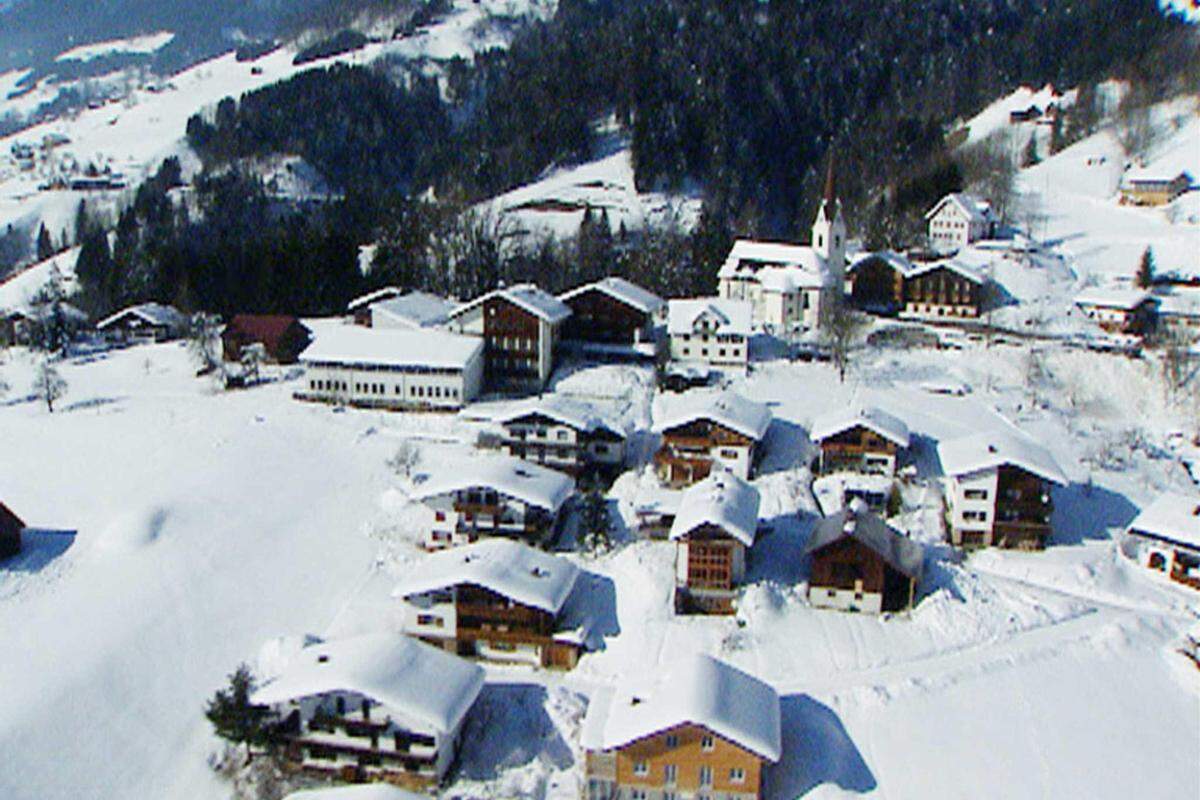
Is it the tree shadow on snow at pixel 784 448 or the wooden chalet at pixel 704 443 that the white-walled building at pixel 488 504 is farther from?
the tree shadow on snow at pixel 784 448

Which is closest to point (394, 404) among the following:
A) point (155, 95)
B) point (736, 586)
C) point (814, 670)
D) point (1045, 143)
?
point (736, 586)

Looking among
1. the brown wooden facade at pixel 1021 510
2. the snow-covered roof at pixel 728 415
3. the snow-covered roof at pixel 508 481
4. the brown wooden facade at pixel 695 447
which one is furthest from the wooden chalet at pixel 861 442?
the snow-covered roof at pixel 508 481

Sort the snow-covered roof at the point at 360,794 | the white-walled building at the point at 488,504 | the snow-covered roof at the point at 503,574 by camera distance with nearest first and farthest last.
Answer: the snow-covered roof at the point at 360,794, the snow-covered roof at the point at 503,574, the white-walled building at the point at 488,504

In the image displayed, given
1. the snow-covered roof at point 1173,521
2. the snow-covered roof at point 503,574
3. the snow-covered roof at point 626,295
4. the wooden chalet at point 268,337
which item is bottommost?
the snow-covered roof at point 503,574

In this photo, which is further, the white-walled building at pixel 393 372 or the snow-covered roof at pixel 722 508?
A: the white-walled building at pixel 393 372

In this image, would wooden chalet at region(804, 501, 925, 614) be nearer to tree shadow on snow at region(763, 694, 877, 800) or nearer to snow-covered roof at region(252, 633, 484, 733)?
tree shadow on snow at region(763, 694, 877, 800)

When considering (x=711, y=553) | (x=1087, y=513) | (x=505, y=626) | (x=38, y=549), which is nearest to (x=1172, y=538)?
(x=1087, y=513)

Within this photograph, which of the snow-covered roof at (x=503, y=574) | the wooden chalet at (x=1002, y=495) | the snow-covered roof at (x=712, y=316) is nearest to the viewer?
the snow-covered roof at (x=503, y=574)
